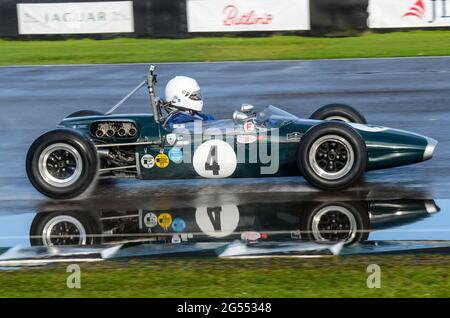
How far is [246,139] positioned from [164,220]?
1.35m

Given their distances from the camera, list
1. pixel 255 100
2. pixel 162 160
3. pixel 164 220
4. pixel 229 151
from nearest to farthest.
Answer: pixel 164 220
pixel 229 151
pixel 162 160
pixel 255 100

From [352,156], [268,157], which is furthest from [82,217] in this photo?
[352,156]

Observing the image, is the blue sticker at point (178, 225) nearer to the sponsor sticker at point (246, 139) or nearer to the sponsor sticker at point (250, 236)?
→ the sponsor sticker at point (250, 236)

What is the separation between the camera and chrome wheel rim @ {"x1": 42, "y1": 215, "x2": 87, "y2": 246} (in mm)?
8391

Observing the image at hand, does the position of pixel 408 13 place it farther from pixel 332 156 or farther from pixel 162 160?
pixel 162 160

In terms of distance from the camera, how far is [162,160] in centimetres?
980

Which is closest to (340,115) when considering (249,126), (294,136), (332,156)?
(294,136)

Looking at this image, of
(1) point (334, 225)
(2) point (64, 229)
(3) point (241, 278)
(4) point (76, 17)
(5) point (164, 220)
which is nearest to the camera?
(3) point (241, 278)

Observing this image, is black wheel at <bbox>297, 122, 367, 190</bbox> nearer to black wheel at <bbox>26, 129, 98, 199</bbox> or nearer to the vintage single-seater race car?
the vintage single-seater race car

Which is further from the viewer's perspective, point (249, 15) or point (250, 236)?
point (249, 15)

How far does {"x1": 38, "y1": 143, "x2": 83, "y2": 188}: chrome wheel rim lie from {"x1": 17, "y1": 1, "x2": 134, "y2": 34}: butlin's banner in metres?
15.4

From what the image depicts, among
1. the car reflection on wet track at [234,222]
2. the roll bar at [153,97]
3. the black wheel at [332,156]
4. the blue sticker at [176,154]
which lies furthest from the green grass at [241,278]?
the roll bar at [153,97]

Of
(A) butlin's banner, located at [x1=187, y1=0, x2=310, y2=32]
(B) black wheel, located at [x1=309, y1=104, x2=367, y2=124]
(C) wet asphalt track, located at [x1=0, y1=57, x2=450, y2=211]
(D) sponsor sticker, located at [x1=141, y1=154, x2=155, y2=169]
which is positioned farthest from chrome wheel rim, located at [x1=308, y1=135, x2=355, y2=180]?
(A) butlin's banner, located at [x1=187, y1=0, x2=310, y2=32]

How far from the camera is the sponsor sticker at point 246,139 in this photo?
381 inches
